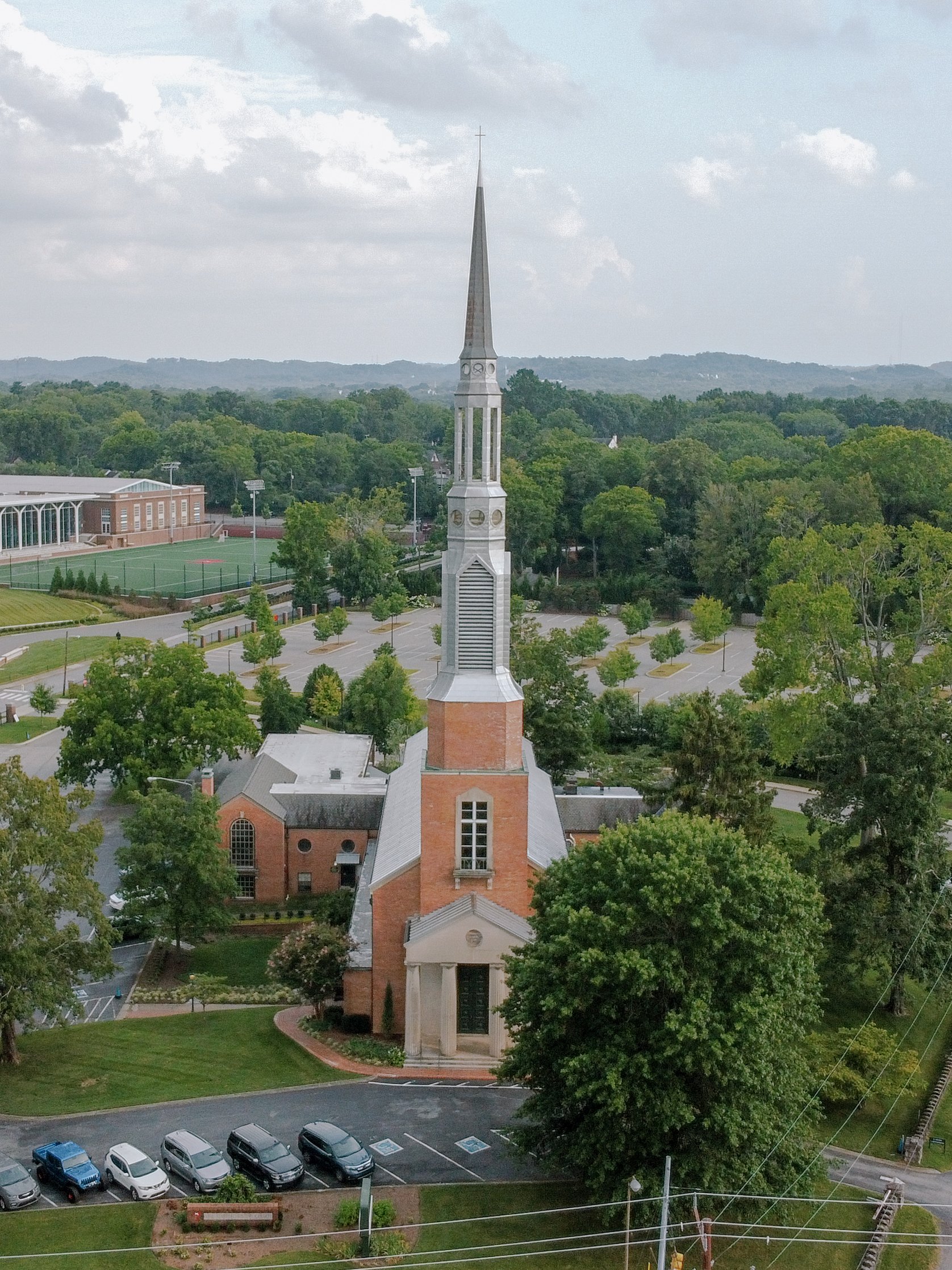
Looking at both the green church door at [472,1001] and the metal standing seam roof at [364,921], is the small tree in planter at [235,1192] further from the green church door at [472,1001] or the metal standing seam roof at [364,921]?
the metal standing seam roof at [364,921]

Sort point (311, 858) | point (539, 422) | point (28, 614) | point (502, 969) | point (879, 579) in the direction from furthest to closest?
point (539, 422)
point (28, 614)
point (879, 579)
point (311, 858)
point (502, 969)

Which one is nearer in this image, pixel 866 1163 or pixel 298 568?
pixel 866 1163

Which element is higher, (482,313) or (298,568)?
(482,313)

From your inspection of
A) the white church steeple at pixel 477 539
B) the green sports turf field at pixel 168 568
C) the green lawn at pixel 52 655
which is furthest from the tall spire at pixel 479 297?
the green sports turf field at pixel 168 568

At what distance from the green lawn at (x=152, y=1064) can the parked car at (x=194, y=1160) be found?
120 inches

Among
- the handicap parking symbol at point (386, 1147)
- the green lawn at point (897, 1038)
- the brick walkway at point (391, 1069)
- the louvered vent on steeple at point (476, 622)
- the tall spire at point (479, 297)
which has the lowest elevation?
the green lawn at point (897, 1038)

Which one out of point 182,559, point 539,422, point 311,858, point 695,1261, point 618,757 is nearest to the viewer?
point 695,1261

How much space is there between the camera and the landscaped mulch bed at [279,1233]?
25672 millimetres

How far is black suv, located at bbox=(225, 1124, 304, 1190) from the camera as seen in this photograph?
2784 centimetres

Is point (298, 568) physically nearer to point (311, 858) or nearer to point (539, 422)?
point (311, 858)

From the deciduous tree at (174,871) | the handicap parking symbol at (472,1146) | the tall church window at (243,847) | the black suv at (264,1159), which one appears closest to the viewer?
the black suv at (264,1159)

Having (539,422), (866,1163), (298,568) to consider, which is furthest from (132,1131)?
(539,422)

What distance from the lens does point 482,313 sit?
113 feet

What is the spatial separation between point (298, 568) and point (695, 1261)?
8057cm
